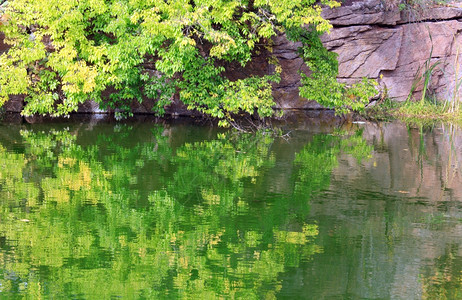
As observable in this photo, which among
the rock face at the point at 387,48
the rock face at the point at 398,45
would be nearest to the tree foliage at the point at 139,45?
the rock face at the point at 387,48

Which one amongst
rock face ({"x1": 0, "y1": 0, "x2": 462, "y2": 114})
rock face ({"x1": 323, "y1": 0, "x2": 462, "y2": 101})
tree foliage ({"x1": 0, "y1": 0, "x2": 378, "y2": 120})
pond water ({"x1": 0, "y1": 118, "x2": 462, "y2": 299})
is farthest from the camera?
rock face ({"x1": 323, "y1": 0, "x2": 462, "y2": 101})

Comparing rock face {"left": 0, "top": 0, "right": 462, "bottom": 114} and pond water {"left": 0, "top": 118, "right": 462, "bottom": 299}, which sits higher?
rock face {"left": 0, "top": 0, "right": 462, "bottom": 114}

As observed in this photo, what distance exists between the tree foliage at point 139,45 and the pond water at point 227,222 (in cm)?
300

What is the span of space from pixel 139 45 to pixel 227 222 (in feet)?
31.9

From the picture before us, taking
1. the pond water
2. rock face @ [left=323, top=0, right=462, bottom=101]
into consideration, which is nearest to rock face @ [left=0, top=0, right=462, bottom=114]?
rock face @ [left=323, top=0, right=462, bottom=101]

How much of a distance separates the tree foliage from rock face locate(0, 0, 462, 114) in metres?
4.84

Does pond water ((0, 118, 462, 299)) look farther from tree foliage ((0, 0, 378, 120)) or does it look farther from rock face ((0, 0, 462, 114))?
rock face ((0, 0, 462, 114))

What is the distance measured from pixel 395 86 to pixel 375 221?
16464mm

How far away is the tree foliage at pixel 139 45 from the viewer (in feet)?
51.3

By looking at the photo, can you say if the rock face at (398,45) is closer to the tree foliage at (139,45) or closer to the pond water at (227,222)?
the tree foliage at (139,45)

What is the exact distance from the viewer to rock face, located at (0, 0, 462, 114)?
22.7 metres

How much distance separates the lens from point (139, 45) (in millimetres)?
16594

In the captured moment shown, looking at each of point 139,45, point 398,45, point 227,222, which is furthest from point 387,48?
point 227,222

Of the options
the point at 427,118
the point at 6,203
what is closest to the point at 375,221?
the point at 6,203
